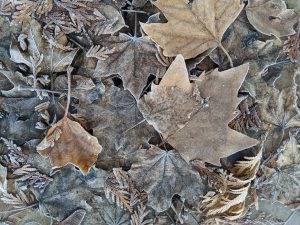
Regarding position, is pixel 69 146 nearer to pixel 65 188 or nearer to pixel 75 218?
pixel 65 188

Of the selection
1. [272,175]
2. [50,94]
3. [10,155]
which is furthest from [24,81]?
[272,175]

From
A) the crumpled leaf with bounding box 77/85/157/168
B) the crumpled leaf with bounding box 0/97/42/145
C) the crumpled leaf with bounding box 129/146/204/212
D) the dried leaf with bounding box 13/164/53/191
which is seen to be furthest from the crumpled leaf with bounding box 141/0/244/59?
the dried leaf with bounding box 13/164/53/191

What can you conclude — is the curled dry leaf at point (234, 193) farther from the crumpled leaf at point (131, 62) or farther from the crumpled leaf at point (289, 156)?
the crumpled leaf at point (131, 62)

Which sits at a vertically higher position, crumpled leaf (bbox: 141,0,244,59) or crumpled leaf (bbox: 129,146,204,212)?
crumpled leaf (bbox: 141,0,244,59)

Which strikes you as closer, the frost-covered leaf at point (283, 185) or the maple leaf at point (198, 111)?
the maple leaf at point (198, 111)

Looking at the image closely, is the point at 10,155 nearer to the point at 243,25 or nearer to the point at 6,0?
the point at 6,0

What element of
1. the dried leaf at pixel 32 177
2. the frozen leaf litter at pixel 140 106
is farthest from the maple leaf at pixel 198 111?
the dried leaf at pixel 32 177

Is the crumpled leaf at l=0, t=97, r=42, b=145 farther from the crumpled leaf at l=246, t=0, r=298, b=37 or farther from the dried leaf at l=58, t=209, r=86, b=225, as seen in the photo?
the crumpled leaf at l=246, t=0, r=298, b=37
